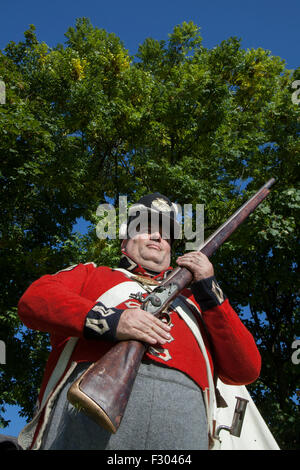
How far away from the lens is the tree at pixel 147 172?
28.5ft

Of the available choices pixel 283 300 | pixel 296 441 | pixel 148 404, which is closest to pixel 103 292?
pixel 148 404

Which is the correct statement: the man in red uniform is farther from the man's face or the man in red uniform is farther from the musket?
the man's face

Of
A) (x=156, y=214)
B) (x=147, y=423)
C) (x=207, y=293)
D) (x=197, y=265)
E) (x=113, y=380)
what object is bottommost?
(x=147, y=423)

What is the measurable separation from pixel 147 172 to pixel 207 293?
277 inches

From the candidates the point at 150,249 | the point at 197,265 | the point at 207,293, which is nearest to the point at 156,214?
the point at 150,249

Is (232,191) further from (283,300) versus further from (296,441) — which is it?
(296,441)

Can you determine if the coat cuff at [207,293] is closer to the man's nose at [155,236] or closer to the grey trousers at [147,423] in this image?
the grey trousers at [147,423]

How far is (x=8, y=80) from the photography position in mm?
10781

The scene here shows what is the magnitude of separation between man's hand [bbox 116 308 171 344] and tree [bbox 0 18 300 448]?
16.5 feet

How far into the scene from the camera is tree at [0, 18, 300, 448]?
8680 millimetres

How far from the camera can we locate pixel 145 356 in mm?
2447

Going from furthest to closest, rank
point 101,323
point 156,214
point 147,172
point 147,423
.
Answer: point 147,172
point 156,214
point 101,323
point 147,423

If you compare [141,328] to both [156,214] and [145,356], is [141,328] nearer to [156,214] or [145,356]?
[145,356]

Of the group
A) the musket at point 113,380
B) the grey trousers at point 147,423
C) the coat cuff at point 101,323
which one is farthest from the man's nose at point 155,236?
the grey trousers at point 147,423
